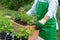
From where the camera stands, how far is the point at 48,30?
3.70 metres

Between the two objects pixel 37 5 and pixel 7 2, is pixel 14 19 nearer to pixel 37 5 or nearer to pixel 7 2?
pixel 37 5

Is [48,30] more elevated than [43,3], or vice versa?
[43,3]

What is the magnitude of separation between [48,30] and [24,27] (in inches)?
30.5

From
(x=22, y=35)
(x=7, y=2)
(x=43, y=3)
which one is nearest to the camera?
(x=22, y=35)

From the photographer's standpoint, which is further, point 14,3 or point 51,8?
point 14,3

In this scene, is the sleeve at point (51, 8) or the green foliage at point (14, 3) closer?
the sleeve at point (51, 8)

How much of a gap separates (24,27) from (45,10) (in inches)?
30.7

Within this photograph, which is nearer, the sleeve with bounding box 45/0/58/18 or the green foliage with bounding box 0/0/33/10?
the sleeve with bounding box 45/0/58/18

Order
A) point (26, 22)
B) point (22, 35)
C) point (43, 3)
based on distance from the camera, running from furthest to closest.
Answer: point (43, 3), point (26, 22), point (22, 35)

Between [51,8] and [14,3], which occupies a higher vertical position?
[14,3]

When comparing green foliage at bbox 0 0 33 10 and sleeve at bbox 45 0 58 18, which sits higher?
green foliage at bbox 0 0 33 10

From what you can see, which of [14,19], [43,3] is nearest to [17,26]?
[14,19]

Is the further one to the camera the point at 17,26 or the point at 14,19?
the point at 14,19

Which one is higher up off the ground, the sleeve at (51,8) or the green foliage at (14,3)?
the green foliage at (14,3)
